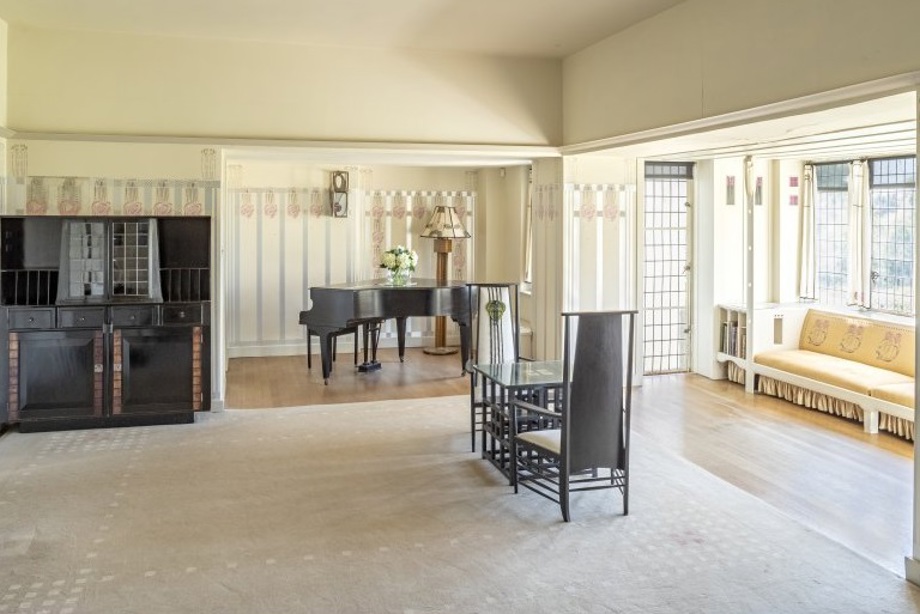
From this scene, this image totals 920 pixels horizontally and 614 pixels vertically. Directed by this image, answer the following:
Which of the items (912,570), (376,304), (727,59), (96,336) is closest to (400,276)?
(376,304)

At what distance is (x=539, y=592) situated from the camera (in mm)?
3371

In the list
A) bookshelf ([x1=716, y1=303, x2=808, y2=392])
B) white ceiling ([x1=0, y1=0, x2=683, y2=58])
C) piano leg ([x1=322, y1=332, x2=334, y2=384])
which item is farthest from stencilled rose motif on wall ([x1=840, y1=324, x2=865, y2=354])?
piano leg ([x1=322, y1=332, x2=334, y2=384])

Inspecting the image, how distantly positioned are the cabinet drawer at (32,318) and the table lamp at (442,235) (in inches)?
184

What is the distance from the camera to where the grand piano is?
24.3 feet

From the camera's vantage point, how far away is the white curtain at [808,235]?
786 centimetres

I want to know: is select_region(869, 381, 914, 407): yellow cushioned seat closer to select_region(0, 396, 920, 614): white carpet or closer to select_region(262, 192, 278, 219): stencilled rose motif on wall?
select_region(0, 396, 920, 614): white carpet

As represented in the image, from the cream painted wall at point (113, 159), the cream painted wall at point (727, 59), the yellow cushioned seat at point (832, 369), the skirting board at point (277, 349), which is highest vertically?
the cream painted wall at point (727, 59)

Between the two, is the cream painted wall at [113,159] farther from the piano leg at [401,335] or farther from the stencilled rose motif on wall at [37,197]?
the piano leg at [401,335]

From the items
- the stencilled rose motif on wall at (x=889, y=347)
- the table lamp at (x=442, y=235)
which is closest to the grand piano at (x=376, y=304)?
the table lamp at (x=442, y=235)

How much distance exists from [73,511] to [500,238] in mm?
6770

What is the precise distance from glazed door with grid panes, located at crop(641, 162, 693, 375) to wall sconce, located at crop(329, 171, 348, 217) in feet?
12.2

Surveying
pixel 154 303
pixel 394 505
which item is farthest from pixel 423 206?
pixel 394 505

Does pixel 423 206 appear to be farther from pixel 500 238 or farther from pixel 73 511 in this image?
pixel 73 511

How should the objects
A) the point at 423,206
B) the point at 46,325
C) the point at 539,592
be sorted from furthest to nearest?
the point at 423,206 < the point at 46,325 < the point at 539,592
